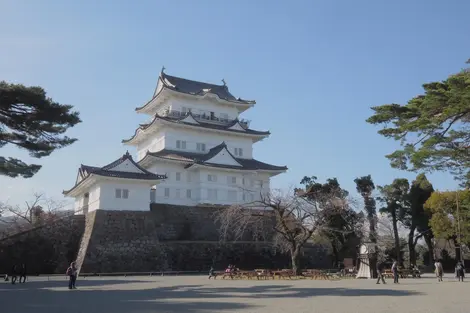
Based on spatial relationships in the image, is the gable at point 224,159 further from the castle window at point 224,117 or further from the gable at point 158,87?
the gable at point 158,87

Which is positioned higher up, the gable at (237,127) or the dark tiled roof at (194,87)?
the dark tiled roof at (194,87)

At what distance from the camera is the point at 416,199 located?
38344mm

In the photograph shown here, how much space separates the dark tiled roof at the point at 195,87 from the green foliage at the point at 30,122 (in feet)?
72.1

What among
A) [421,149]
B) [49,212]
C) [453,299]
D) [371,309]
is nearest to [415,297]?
[453,299]

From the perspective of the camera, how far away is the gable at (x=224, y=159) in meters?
36.2

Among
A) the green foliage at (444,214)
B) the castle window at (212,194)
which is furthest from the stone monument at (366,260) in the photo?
the castle window at (212,194)

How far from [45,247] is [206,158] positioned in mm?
13553

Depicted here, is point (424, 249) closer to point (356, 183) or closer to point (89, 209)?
point (356, 183)

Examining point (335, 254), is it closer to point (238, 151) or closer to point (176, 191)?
point (238, 151)

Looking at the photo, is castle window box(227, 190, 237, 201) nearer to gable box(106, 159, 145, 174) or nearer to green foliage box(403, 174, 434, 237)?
gable box(106, 159, 145, 174)

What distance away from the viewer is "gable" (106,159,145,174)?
3130 centimetres

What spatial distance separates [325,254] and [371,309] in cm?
2612

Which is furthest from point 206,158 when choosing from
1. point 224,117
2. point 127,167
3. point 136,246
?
point 136,246

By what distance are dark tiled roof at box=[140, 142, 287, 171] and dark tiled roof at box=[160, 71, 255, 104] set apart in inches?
242
